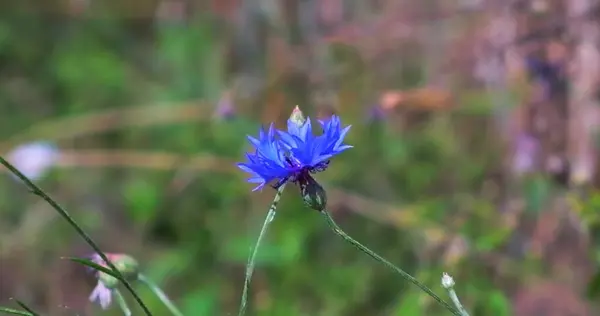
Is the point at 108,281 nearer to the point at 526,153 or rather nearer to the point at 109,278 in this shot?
the point at 109,278

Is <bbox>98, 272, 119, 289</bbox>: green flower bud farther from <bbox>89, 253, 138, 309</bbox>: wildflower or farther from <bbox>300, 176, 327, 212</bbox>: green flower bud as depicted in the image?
<bbox>300, 176, 327, 212</bbox>: green flower bud

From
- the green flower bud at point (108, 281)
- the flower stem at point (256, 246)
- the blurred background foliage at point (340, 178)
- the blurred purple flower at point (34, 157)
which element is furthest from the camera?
the blurred purple flower at point (34, 157)

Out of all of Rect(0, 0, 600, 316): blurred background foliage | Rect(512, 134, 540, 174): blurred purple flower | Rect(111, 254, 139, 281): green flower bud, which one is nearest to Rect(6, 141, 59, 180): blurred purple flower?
Rect(0, 0, 600, 316): blurred background foliage

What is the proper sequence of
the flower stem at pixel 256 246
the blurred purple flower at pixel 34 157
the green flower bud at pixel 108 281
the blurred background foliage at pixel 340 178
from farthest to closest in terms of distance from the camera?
the blurred purple flower at pixel 34 157
the blurred background foliage at pixel 340 178
the green flower bud at pixel 108 281
the flower stem at pixel 256 246

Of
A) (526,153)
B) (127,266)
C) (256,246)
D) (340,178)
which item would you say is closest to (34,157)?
(340,178)

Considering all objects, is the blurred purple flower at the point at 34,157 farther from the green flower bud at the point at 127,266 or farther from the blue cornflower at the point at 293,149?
the blue cornflower at the point at 293,149

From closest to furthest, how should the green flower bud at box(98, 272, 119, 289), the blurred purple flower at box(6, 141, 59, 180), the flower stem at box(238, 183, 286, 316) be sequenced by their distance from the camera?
1. the flower stem at box(238, 183, 286, 316)
2. the green flower bud at box(98, 272, 119, 289)
3. the blurred purple flower at box(6, 141, 59, 180)

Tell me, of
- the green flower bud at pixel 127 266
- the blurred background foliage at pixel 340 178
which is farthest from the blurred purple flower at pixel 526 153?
the green flower bud at pixel 127 266
